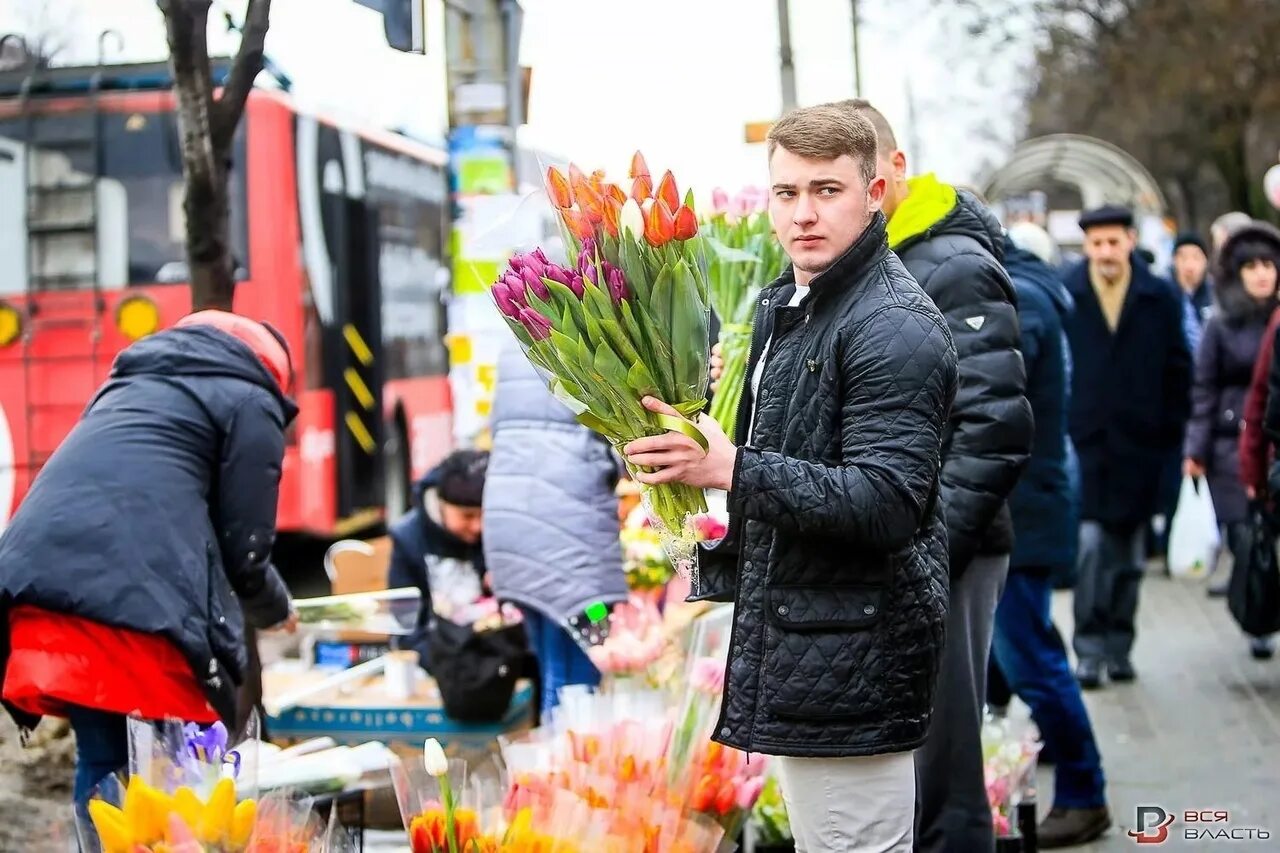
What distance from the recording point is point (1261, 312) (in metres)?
8.16

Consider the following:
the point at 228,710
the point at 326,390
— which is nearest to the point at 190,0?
the point at 228,710

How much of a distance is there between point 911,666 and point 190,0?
295 centimetres

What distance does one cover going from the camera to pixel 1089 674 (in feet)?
24.8

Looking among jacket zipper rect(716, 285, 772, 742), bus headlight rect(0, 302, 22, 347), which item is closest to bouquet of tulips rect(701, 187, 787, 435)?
jacket zipper rect(716, 285, 772, 742)

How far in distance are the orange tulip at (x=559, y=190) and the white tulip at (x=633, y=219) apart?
111 mm

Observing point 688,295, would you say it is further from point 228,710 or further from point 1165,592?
point 1165,592

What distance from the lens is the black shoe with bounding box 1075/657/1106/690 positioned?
7.55 metres

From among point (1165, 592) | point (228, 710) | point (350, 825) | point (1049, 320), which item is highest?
point (1049, 320)

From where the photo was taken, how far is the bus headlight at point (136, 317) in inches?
436

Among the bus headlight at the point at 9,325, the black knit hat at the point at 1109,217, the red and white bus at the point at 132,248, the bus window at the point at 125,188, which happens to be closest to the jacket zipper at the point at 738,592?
the black knit hat at the point at 1109,217

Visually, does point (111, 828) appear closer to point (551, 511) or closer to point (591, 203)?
point (591, 203)

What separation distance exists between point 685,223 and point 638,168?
0.46 feet

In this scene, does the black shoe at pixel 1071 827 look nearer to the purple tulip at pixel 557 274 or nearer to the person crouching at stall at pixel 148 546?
the person crouching at stall at pixel 148 546

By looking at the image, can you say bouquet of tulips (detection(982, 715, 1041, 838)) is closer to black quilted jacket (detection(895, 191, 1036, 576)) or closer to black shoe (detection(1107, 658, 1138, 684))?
black quilted jacket (detection(895, 191, 1036, 576))
